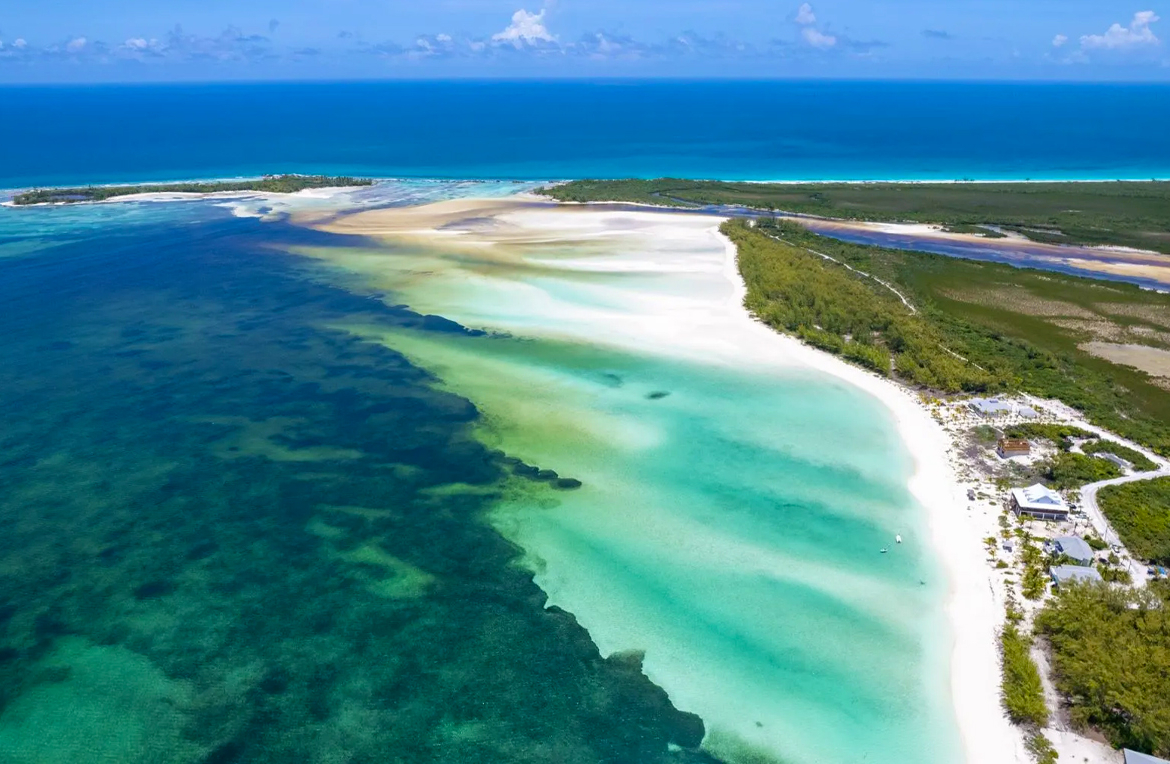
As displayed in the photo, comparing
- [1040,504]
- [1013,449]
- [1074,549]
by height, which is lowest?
[1074,549]

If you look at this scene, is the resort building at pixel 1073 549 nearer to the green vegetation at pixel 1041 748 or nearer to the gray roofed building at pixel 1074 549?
the gray roofed building at pixel 1074 549

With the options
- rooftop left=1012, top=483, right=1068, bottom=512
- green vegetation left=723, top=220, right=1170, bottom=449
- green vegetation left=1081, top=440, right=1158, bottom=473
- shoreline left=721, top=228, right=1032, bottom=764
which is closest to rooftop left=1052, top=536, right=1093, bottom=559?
rooftop left=1012, top=483, right=1068, bottom=512

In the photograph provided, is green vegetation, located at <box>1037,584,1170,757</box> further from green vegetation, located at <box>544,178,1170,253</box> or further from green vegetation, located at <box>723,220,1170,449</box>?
green vegetation, located at <box>544,178,1170,253</box>

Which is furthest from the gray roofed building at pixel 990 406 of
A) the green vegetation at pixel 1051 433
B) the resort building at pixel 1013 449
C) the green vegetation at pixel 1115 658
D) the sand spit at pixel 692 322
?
the green vegetation at pixel 1115 658

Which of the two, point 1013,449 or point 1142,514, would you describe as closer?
point 1142,514

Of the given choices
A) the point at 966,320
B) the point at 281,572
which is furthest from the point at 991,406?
the point at 281,572

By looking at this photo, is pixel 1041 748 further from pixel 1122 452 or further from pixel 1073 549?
pixel 1122 452
